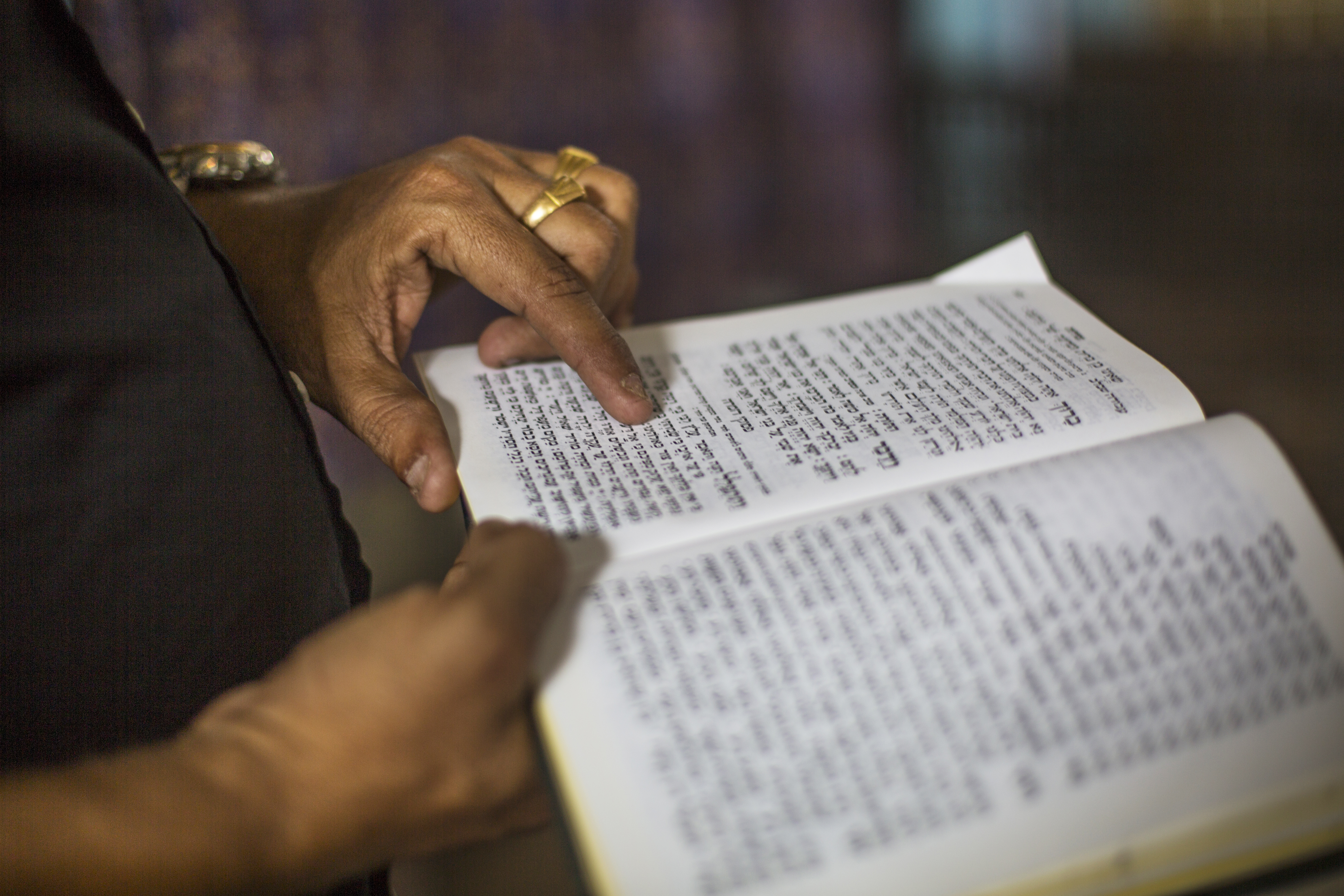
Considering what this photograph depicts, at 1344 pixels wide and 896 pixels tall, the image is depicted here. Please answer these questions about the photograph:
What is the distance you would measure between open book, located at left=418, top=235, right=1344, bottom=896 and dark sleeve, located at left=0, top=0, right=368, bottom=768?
0.15 meters

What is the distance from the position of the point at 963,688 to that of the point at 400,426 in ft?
1.23

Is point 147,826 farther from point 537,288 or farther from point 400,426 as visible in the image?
point 537,288

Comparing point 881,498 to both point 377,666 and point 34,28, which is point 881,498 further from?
point 34,28

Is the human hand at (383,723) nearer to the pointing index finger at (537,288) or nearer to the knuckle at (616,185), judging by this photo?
the pointing index finger at (537,288)

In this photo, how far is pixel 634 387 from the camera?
1.98 ft

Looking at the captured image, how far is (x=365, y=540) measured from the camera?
4.70ft

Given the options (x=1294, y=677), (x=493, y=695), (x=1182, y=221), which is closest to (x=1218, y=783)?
(x=1294, y=677)

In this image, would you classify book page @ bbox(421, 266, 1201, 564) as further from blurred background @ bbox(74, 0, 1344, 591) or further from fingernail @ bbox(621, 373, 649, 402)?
blurred background @ bbox(74, 0, 1344, 591)

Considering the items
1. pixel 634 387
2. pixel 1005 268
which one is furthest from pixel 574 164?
pixel 1005 268

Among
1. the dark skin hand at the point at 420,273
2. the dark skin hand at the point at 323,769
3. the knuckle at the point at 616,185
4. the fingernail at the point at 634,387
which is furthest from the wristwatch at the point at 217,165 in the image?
the dark skin hand at the point at 323,769

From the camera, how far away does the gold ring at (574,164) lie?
768 mm

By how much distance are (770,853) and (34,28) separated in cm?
60

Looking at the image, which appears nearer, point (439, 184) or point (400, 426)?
point (400, 426)

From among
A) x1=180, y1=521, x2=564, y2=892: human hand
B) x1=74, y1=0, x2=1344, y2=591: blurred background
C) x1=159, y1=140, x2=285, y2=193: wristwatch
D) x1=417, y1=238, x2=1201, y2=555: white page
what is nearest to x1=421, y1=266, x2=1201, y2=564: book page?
x1=417, y1=238, x2=1201, y2=555: white page
